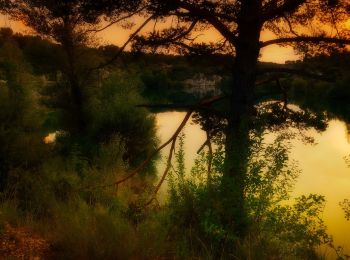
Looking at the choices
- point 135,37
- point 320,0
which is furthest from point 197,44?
point 320,0

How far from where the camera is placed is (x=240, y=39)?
296 inches

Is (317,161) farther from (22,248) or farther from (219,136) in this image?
(22,248)

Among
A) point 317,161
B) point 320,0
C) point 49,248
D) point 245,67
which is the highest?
point 320,0

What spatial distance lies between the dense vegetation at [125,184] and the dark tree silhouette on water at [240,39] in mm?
187

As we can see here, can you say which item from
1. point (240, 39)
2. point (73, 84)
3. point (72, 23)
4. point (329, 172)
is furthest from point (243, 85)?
point (329, 172)

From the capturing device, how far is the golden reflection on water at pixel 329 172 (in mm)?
13844

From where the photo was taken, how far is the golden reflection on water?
13.8m

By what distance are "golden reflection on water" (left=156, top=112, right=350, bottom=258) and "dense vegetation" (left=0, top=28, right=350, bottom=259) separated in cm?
98

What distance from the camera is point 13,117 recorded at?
41.2ft

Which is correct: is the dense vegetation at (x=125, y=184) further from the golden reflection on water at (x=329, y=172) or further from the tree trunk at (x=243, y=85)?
the golden reflection on water at (x=329, y=172)

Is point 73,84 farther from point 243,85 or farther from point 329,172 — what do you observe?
point 243,85

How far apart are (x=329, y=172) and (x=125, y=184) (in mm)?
12600

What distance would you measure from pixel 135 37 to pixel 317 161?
19.1 meters

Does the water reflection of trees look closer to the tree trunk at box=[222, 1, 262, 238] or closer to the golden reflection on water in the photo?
the tree trunk at box=[222, 1, 262, 238]
